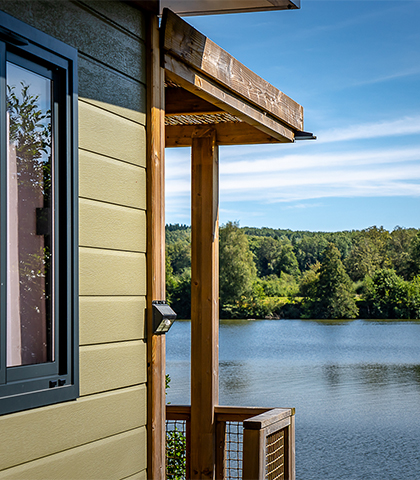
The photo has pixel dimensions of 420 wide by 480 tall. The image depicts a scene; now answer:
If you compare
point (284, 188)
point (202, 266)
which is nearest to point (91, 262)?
point (202, 266)

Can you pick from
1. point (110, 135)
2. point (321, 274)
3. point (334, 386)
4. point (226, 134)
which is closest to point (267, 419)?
point (110, 135)

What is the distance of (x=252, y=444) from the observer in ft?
9.70

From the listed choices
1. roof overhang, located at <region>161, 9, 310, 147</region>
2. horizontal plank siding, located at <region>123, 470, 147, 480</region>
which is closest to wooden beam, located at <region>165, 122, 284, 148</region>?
roof overhang, located at <region>161, 9, 310, 147</region>

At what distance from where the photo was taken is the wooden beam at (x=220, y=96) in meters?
2.68

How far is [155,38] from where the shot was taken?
2.53 m

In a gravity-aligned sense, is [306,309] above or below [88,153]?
below

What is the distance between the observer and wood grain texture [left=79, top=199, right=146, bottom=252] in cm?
208

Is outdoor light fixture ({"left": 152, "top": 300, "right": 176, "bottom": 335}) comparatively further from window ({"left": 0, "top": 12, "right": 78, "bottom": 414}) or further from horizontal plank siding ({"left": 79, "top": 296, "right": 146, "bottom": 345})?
window ({"left": 0, "top": 12, "right": 78, "bottom": 414})

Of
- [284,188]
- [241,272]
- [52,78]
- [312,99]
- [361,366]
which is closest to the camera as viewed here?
[52,78]

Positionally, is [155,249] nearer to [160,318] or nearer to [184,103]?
[160,318]

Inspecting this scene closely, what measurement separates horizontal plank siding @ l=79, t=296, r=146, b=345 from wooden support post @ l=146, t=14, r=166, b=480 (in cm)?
8

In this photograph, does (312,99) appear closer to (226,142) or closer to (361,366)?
(361,366)

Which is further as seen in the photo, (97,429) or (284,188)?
(284,188)

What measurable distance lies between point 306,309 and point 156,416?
51.3 m
